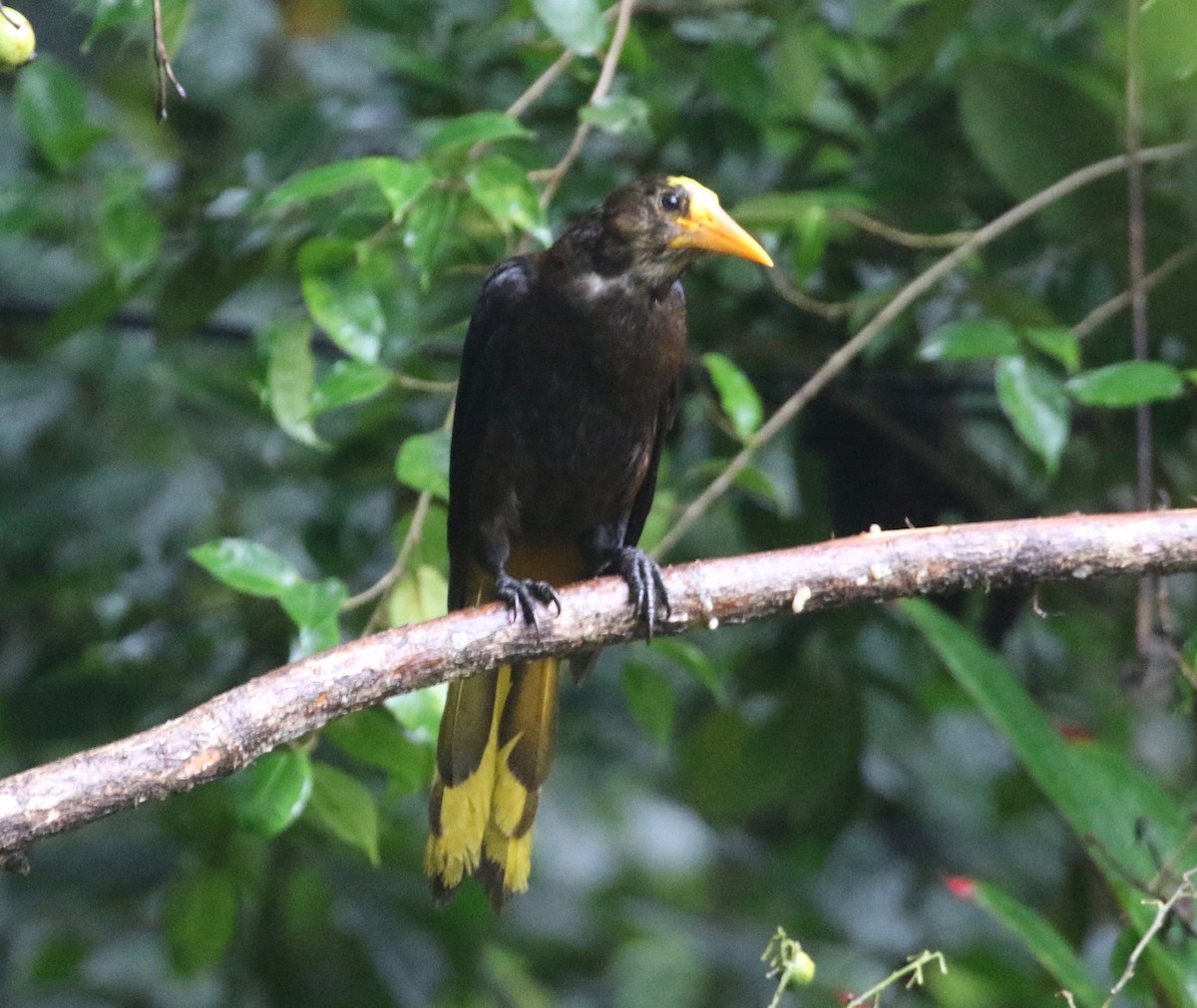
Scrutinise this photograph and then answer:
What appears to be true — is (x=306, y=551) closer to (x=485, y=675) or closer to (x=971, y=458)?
(x=485, y=675)

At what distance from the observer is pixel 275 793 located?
2.18m

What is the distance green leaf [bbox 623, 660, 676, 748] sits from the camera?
9.22 feet

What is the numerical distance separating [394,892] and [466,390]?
4.00 ft

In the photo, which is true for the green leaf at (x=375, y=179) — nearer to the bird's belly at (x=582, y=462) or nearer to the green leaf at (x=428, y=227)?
the green leaf at (x=428, y=227)

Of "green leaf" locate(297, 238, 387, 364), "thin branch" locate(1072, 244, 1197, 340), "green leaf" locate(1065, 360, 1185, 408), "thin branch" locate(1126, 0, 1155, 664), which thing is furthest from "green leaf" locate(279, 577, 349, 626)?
"thin branch" locate(1072, 244, 1197, 340)

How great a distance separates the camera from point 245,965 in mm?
3412

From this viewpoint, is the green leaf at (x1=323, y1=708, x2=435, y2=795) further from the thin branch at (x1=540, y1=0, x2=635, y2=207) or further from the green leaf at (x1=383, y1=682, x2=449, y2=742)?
the thin branch at (x1=540, y1=0, x2=635, y2=207)

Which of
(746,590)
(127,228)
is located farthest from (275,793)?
(127,228)

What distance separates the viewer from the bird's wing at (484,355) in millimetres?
2836

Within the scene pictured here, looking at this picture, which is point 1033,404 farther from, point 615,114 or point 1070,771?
point 615,114

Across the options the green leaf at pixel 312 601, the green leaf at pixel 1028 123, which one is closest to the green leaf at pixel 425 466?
the green leaf at pixel 312 601

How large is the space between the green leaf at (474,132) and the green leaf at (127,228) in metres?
0.64

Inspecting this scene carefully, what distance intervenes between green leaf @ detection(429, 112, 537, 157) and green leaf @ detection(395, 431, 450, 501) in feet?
1.53

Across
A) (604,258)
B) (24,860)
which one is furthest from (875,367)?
(24,860)
